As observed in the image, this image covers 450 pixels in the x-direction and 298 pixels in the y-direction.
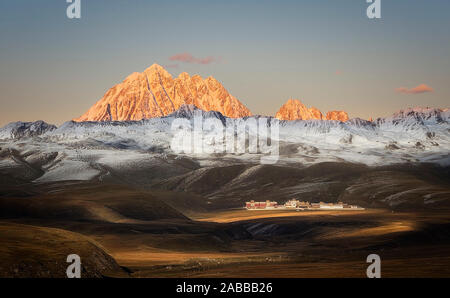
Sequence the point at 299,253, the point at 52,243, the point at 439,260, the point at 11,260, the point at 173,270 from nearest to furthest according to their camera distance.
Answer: the point at 11,260, the point at 52,243, the point at 173,270, the point at 439,260, the point at 299,253

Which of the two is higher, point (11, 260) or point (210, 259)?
point (11, 260)

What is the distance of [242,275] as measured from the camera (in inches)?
5118

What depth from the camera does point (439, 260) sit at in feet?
513

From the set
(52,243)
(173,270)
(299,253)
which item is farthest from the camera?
(299,253)

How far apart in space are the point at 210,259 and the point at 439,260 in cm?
5074
